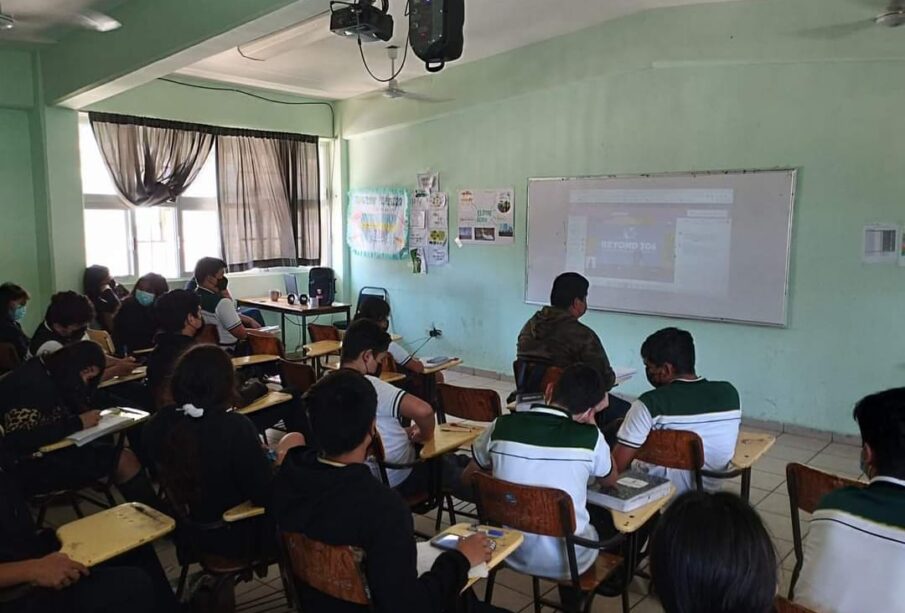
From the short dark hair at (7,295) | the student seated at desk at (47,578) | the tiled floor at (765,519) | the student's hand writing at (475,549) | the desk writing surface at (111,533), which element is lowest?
the tiled floor at (765,519)

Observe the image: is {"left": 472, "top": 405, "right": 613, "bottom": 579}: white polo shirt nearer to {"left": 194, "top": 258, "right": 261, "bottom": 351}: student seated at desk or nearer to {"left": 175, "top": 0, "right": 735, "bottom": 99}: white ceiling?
{"left": 194, "top": 258, "right": 261, "bottom": 351}: student seated at desk

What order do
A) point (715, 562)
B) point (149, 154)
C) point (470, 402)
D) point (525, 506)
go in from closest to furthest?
point (715, 562)
point (525, 506)
point (470, 402)
point (149, 154)

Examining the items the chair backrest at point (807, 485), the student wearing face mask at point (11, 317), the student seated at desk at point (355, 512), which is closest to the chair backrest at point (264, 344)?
the student wearing face mask at point (11, 317)

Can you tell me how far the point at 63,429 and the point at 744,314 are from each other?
4.42 meters

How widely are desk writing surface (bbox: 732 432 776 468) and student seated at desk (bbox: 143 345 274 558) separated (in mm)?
1796

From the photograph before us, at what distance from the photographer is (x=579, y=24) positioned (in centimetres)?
552

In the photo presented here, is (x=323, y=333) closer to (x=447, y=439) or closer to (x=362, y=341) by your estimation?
(x=362, y=341)

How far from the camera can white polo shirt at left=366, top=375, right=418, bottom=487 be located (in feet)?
9.31

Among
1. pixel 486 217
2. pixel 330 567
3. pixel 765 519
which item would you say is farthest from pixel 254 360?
pixel 765 519

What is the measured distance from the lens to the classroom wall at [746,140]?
4.55 meters

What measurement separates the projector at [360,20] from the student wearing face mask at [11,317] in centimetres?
264

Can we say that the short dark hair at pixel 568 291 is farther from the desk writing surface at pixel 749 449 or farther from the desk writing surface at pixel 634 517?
the desk writing surface at pixel 634 517

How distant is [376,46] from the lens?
5.80 metres

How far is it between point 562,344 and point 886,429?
2.19 metres
